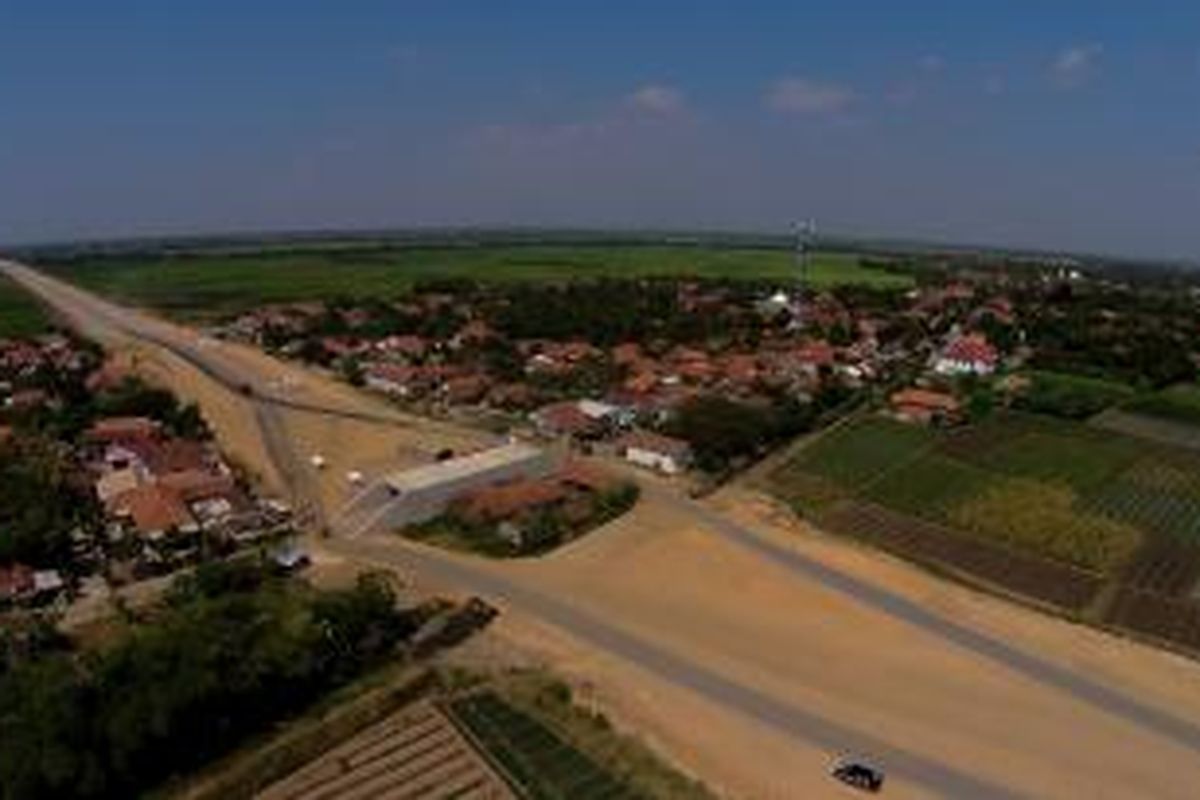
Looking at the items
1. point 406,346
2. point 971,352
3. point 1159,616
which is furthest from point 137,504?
point 971,352

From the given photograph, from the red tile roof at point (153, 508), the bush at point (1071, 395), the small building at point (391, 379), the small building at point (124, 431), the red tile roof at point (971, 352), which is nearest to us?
the red tile roof at point (153, 508)

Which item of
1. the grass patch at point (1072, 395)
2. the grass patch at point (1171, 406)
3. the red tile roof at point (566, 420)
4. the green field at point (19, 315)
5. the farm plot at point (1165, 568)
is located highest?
the grass patch at point (1072, 395)

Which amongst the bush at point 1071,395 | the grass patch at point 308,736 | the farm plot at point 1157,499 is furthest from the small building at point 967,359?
the grass patch at point 308,736

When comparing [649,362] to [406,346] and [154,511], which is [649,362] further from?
[154,511]

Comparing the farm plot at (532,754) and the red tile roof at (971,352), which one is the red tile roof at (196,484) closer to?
the farm plot at (532,754)

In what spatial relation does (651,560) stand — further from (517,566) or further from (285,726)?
(285,726)

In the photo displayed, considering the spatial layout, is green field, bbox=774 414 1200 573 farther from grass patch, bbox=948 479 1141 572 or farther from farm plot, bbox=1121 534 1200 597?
farm plot, bbox=1121 534 1200 597
